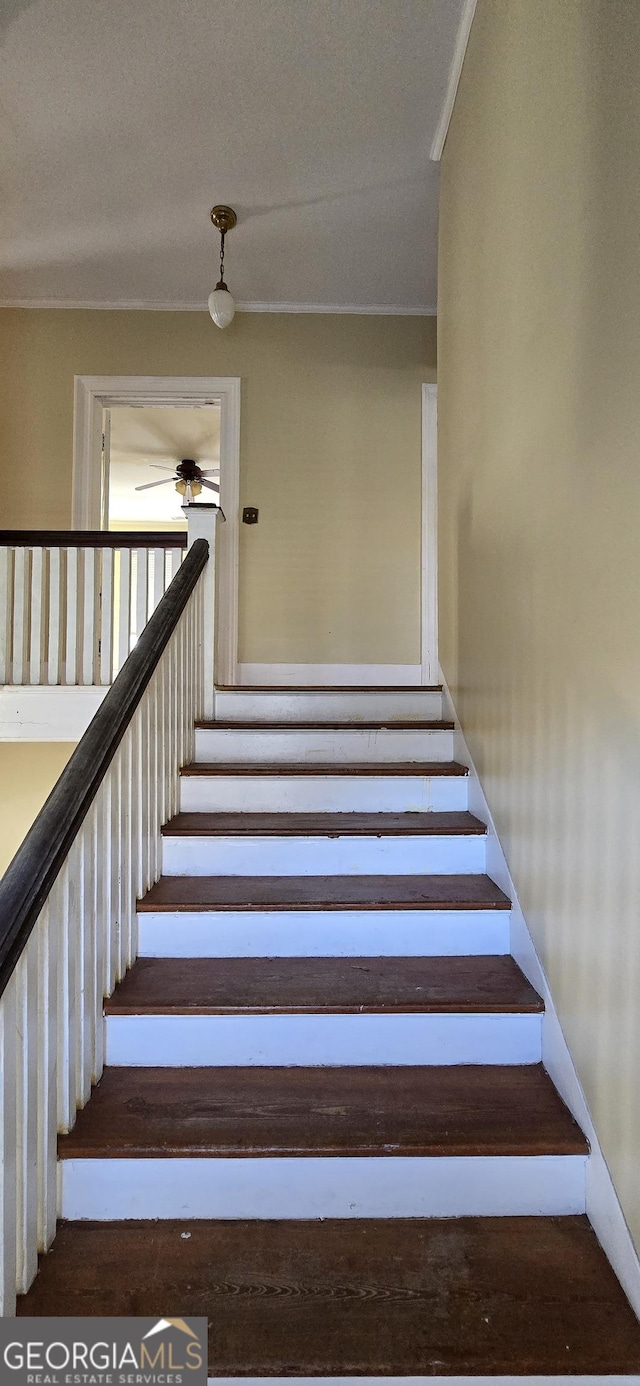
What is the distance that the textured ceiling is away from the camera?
2223 mm

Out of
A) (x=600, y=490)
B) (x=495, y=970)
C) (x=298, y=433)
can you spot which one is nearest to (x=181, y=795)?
(x=495, y=970)

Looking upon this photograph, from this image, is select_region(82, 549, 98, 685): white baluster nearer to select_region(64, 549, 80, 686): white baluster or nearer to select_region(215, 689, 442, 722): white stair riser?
select_region(64, 549, 80, 686): white baluster

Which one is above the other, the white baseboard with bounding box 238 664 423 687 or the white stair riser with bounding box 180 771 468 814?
the white baseboard with bounding box 238 664 423 687

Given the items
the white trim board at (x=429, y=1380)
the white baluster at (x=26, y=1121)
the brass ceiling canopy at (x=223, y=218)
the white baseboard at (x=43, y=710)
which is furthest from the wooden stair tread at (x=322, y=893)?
the brass ceiling canopy at (x=223, y=218)

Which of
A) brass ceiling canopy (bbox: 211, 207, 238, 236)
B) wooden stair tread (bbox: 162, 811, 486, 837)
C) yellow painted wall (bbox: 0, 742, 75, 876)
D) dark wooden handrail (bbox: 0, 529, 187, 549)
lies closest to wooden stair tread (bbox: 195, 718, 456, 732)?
wooden stair tread (bbox: 162, 811, 486, 837)

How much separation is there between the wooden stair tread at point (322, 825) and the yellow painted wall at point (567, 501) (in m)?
0.17

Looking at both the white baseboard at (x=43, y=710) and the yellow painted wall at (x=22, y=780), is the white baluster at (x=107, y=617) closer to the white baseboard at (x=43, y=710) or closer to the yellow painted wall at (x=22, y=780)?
the white baseboard at (x=43, y=710)

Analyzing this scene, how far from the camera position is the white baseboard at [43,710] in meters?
2.86

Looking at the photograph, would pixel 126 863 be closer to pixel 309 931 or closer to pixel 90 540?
pixel 309 931

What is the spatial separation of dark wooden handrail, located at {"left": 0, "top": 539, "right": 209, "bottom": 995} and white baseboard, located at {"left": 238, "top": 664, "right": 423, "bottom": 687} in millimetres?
1961

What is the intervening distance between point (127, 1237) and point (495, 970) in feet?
3.14

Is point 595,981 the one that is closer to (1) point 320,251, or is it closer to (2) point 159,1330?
(2) point 159,1330

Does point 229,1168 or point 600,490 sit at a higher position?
point 600,490

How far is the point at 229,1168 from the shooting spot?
121cm
